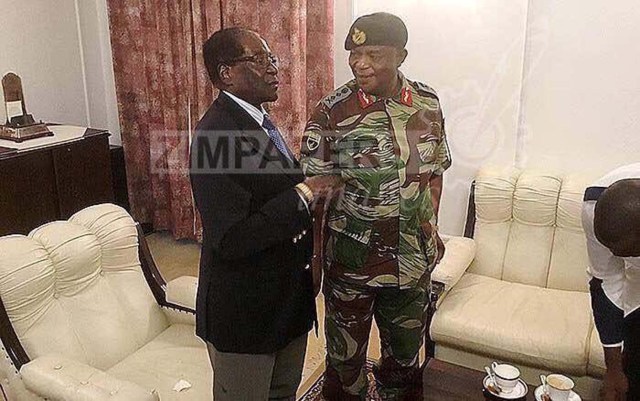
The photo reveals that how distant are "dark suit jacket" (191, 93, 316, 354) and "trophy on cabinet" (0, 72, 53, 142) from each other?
232 cm

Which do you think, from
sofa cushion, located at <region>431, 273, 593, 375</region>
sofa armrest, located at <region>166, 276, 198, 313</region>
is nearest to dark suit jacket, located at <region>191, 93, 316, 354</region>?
sofa armrest, located at <region>166, 276, 198, 313</region>

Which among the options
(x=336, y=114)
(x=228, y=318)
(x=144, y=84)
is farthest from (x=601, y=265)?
(x=144, y=84)

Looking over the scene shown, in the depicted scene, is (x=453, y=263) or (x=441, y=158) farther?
(x=453, y=263)

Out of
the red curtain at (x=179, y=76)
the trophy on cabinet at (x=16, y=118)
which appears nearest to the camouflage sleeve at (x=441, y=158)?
the red curtain at (x=179, y=76)

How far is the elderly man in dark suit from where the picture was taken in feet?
4.51

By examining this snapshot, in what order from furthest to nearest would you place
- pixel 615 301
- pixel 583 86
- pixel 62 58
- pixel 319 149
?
pixel 62 58, pixel 583 86, pixel 319 149, pixel 615 301

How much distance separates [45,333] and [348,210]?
3.36ft

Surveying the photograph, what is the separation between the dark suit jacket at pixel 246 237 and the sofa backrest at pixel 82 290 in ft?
2.09

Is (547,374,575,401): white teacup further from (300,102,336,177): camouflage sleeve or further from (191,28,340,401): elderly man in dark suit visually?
(300,102,336,177): camouflage sleeve

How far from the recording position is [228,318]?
1.46 metres

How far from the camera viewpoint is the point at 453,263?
8.23 ft

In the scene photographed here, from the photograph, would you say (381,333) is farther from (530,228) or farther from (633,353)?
(530,228)

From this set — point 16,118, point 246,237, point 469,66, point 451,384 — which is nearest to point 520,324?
point 451,384

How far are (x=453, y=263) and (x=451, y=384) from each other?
A: 723 mm
